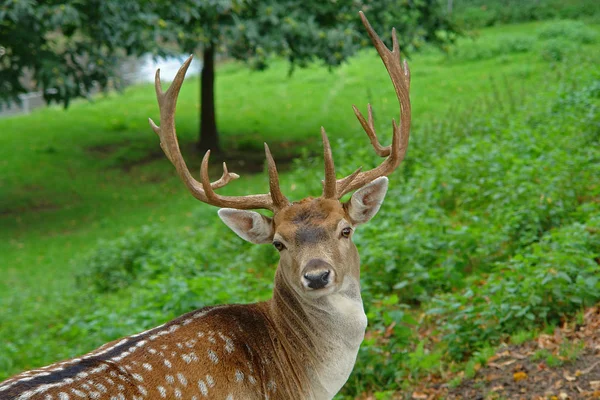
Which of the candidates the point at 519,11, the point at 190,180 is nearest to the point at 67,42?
the point at 190,180

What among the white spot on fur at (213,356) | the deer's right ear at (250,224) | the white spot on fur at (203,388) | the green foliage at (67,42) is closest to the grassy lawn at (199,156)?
the deer's right ear at (250,224)

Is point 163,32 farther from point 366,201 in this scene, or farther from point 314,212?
point 314,212

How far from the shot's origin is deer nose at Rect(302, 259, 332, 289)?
5043mm

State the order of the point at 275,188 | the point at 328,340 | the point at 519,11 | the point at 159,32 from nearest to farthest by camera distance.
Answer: the point at 328,340, the point at 275,188, the point at 159,32, the point at 519,11

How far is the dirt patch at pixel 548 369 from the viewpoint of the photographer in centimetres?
634

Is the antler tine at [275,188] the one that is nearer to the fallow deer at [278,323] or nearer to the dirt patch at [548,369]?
the fallow deer at [278,323]

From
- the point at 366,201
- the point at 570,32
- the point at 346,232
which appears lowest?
the point at 346,232

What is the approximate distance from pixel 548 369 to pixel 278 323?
2.43 metres

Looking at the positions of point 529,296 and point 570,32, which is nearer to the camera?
point 529,296

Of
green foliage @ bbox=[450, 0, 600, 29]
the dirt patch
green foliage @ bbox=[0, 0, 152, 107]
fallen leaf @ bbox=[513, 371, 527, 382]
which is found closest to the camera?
the dirt patch

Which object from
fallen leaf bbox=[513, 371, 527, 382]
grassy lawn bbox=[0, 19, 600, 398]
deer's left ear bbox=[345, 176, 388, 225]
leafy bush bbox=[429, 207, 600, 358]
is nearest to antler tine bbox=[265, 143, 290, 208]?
deer's left ear bbox=[345, 176, 388, 225]

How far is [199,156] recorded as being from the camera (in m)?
20.3

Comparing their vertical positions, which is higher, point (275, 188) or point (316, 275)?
point (275, 188)

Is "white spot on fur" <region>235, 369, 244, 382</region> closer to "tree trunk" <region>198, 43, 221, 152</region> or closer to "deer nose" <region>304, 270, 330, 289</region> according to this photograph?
"deer nose" <region>304, 270, 330, 289</region>
